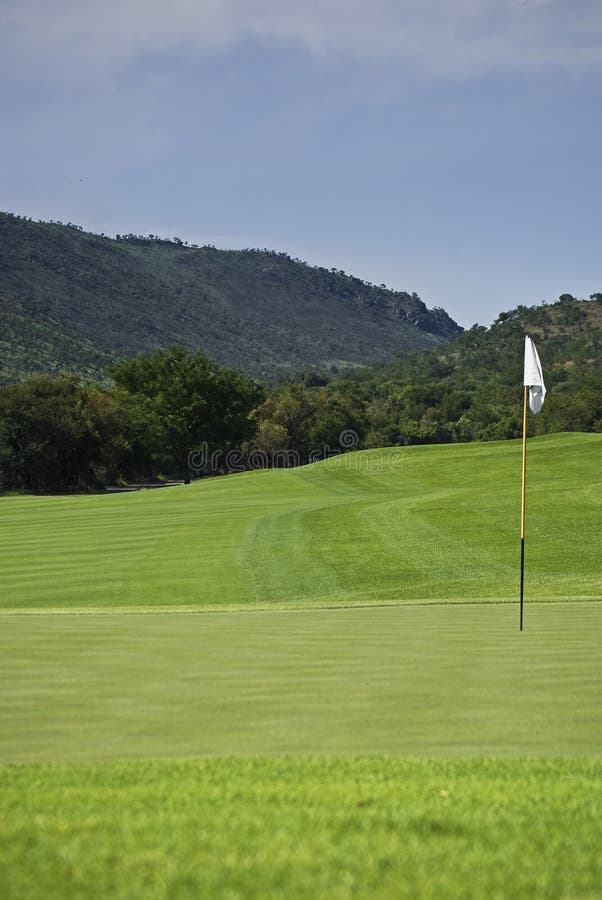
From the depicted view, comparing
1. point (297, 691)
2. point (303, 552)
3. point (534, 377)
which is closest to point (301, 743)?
point (297, 691)

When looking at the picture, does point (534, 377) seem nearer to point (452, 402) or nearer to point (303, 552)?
point (303, 552)

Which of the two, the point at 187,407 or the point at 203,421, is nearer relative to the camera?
the point at 187,407

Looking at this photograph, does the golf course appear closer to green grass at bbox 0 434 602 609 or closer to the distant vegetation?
green grass at bbox 0 434 602 609

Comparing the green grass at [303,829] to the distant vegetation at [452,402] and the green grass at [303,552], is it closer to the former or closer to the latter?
the green grass at [303,552]

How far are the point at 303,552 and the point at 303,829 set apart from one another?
1868 cm

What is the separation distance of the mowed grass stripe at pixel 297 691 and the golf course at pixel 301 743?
3cm

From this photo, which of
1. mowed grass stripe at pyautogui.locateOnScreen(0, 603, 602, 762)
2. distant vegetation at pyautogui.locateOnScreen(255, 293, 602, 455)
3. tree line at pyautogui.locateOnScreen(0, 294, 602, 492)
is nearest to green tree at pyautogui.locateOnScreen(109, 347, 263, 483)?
tree line at pyautogui.locateOnScreen(0, 294, 602, 492)

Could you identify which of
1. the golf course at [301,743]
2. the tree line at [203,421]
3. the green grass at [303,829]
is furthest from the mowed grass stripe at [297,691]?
the tree line at [203,421]

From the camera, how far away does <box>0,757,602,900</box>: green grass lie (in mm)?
4043

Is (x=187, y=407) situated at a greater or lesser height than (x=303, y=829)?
greater

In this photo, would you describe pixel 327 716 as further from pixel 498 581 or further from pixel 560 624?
pixel 498 581

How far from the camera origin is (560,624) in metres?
12.8

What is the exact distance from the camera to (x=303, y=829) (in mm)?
4750

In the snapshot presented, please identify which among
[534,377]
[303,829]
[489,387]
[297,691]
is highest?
[489,387]
